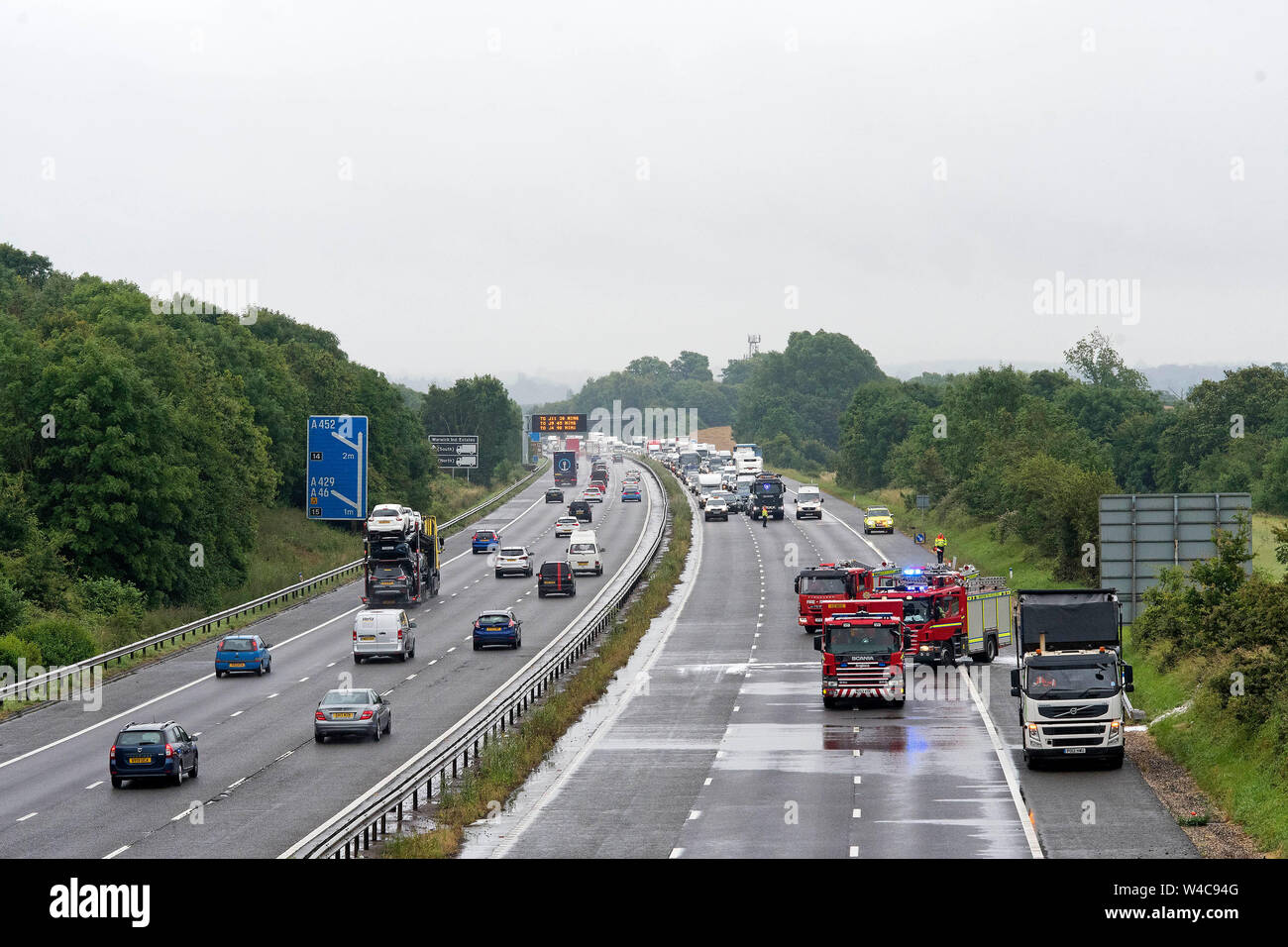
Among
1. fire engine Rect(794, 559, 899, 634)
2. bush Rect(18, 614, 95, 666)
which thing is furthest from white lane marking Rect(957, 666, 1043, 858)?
bush Rect(18, 614, 95, 666)

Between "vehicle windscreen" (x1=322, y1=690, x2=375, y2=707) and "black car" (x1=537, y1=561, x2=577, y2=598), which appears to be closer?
"vehicle windscreen" (x1=322, y1=690, x2=375, y2=707)

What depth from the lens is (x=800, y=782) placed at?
31.4m

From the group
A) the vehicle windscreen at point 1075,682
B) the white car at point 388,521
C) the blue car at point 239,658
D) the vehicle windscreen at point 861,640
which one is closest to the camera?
Answer: the vehicle windscreen at point 1075,682

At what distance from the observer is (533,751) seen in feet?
118

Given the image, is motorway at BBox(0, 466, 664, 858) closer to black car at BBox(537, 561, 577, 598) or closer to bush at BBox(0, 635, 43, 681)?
black car at BBox(537, 561, 577, 598)

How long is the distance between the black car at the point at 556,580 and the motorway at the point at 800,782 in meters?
17.7

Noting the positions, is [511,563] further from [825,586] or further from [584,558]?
[825,586]

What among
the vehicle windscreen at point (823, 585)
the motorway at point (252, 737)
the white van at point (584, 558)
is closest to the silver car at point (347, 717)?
the motorway at point (252, 737)

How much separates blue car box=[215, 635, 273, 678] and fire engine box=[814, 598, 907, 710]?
19.7m

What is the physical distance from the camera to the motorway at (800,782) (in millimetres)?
25344

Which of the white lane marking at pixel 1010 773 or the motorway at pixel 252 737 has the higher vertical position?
the white lane marking at pixel 1010 773

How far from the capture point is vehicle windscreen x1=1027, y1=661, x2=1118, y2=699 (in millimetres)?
31312

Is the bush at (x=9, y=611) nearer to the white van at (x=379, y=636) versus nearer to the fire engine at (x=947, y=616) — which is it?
the white van at (x=379, y=636)
